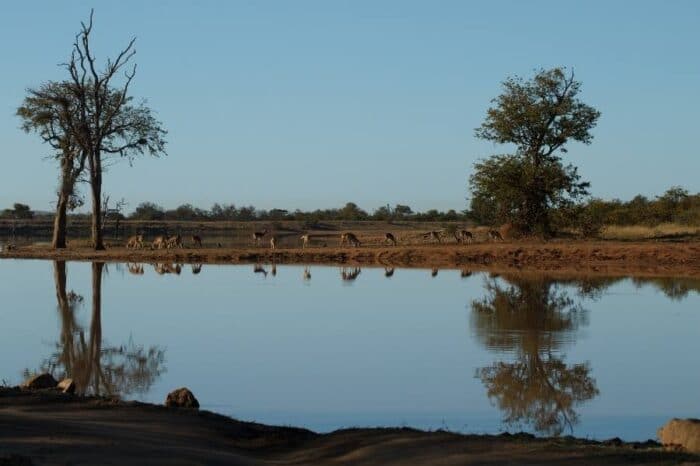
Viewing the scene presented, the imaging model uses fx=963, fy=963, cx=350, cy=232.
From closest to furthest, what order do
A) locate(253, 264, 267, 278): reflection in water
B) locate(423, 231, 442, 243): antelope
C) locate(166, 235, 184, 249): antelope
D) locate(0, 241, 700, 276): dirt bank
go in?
locate(253, 264, 267, 278): reflection in water → locate(0, 241, 700, 276): dirt bank → locate(166, 235, 184, 249): antelope → locate(423, 231, 442, 243): antelope

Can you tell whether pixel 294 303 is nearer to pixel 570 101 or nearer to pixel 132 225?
pixel 570 101

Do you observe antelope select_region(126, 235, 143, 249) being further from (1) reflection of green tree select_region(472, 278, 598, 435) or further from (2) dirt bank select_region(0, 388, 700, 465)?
(2) dirt bank select_region(0, 388, 700, 465)

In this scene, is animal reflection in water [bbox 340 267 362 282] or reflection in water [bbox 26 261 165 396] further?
animal reflection in water [bbox 340 267 362 282]

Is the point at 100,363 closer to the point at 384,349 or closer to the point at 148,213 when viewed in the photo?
the point at 384,349

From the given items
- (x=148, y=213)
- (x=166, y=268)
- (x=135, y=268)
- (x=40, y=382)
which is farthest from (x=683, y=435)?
(x=148, y=213)

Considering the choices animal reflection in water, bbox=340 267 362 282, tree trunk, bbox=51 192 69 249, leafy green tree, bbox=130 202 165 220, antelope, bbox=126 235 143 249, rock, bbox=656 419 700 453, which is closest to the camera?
rock, bbox=656 419 700 453

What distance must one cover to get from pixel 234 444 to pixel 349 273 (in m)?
27.5

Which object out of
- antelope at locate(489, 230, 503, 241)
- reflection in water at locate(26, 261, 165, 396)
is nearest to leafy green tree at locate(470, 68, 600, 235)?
antelope at locate(489, 230, 503, 241)

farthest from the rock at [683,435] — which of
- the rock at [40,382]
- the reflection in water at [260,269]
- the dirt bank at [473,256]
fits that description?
the dirt bank at [473,256]

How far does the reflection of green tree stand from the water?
0.15ft

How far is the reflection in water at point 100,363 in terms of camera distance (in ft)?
43.0

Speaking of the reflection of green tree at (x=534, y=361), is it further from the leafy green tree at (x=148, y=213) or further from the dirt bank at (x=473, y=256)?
the leafy green tree at (x=148, y=213)

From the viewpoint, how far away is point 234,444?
360 inches

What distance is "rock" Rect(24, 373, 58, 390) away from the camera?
11.5 m
